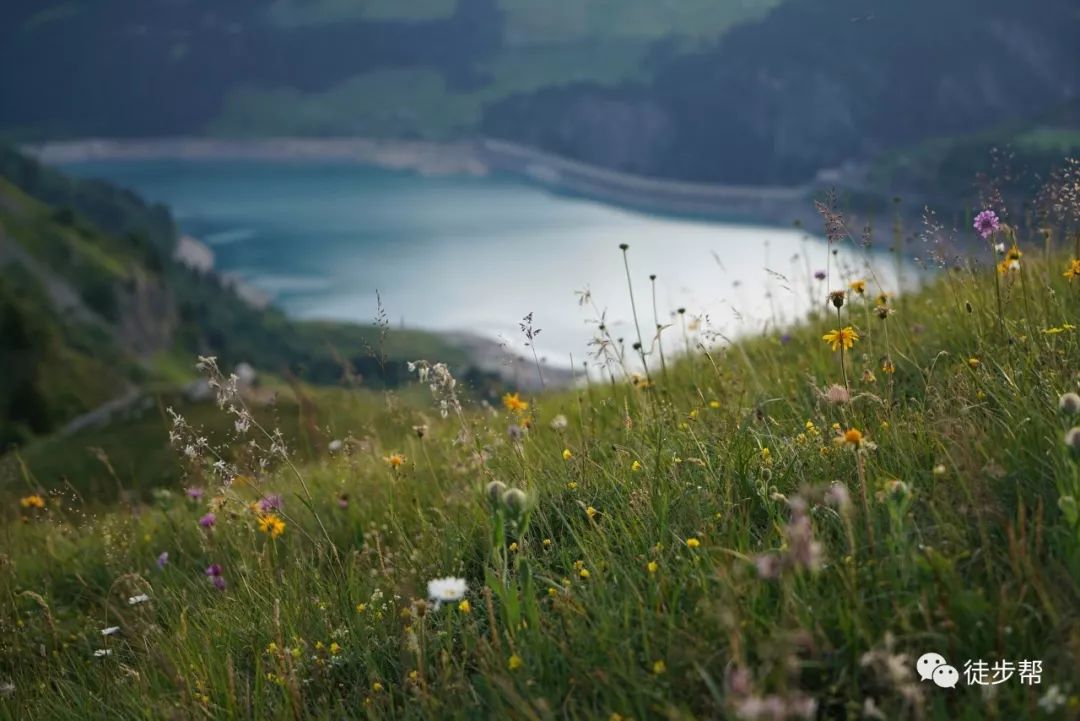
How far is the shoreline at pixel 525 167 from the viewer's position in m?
115

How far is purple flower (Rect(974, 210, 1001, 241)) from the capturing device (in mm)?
3799

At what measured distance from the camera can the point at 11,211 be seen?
104438mm

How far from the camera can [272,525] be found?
4.35 metres

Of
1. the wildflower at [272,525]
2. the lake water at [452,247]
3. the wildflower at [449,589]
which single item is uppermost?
the wildflower at [449,589]

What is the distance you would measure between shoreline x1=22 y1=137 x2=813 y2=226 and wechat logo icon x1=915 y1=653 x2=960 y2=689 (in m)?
101

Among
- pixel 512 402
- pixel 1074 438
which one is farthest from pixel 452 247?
pixel 1074 438

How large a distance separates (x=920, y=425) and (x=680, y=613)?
1168 mm

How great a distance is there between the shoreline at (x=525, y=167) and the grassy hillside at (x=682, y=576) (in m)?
99.8

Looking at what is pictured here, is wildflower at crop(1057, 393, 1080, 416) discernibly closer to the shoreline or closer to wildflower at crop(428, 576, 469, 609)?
wildflower at crop(428, 576, 469, 609)

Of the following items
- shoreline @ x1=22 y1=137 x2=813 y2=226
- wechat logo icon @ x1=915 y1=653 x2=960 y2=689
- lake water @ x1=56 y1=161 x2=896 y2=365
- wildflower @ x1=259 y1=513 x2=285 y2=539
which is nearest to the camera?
wechat logo icon @ x1=915 y1=653 x2=960 y2=689

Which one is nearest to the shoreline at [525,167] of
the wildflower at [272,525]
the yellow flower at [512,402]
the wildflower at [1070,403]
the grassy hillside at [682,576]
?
the yellow flower at [512,402]

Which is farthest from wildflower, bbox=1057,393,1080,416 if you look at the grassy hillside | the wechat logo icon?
the wechat logo icon

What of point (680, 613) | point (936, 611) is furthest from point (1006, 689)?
point (680, 613)

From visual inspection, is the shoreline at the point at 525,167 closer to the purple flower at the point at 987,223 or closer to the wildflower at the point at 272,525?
the purple flower at the point at 987,223
